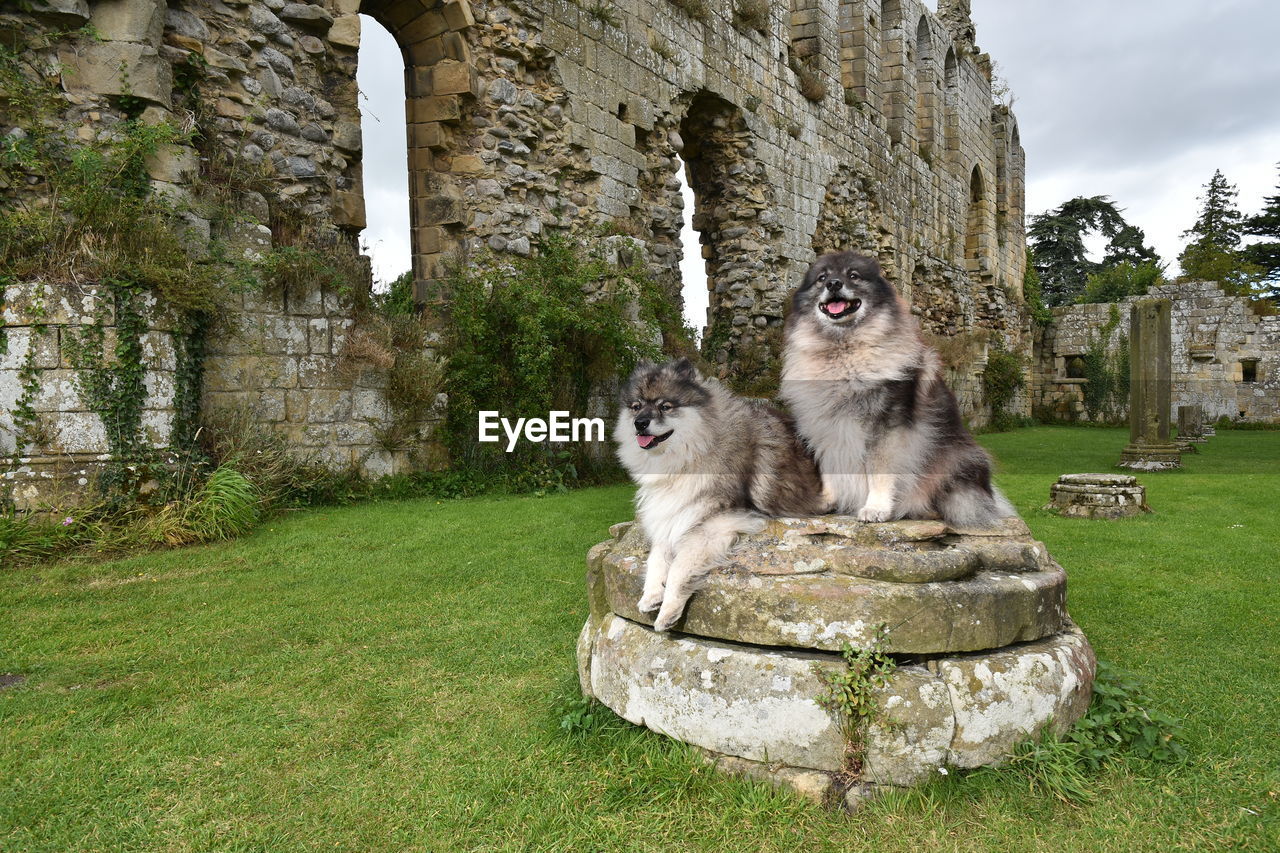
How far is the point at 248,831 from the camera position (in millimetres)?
2582

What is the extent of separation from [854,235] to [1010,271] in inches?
519

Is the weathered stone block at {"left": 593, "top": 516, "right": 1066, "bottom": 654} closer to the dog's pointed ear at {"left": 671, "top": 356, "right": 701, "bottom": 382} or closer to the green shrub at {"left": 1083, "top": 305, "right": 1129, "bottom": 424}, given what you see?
the dog's pointed ear at {"left": 671, "top": 356, "right": 701, "bottom": 382}

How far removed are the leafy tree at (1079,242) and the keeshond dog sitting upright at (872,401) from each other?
44.0m

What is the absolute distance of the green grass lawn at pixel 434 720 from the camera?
252 cm

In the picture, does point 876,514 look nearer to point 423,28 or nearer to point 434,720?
point 434,720

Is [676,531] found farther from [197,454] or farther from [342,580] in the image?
[197,454]

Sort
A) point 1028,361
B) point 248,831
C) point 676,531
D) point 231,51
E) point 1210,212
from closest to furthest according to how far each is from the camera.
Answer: point 248,831 → point 676,531 → point 231,51 → point 1028,361 → point 1210,212

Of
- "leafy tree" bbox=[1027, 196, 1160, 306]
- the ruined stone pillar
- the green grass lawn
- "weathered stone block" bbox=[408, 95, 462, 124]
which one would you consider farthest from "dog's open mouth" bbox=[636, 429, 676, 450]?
"leafy tree" bbox=[1027, 196, 1160, 306]

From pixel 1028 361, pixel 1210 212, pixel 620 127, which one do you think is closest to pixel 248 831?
pixel 620 127

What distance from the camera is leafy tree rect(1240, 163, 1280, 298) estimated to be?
31219 mm

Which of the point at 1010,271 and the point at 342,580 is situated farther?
the point at 1010,271

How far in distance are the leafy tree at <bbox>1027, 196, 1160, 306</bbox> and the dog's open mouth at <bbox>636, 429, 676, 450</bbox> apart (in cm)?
4466

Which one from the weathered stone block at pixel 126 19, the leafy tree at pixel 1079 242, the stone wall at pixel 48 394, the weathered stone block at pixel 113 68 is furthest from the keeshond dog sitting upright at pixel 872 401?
the leafy tree at pixel 1079 242

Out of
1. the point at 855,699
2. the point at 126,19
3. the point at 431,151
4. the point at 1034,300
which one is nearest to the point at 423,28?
the point at 431,151
